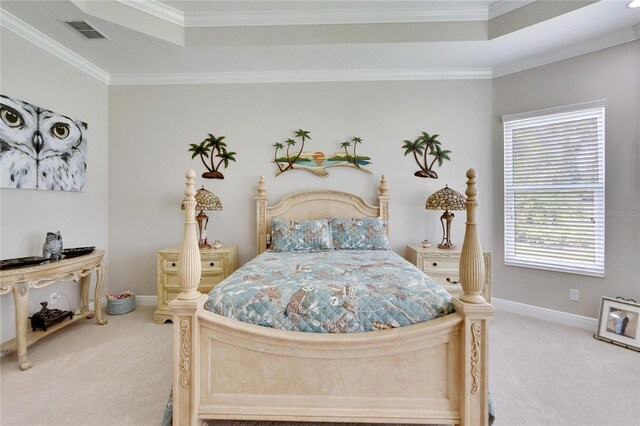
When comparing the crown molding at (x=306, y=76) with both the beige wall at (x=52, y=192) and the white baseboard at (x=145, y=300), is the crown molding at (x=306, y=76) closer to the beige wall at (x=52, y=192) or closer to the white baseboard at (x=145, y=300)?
the beige wall at (x=52, y=192)

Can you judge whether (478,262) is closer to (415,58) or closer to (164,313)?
(415,58)

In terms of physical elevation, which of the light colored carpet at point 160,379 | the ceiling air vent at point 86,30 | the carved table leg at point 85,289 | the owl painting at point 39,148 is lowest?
the light colored carpet at point 160,379

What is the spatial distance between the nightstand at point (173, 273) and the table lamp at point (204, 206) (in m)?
0.26

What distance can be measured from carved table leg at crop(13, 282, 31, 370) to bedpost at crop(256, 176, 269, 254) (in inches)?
76.9

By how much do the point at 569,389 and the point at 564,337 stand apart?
95cm

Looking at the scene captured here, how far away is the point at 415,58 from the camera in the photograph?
299 cm

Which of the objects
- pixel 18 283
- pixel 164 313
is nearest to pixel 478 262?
pixel 164 313

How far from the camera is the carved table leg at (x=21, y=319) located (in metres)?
1.97

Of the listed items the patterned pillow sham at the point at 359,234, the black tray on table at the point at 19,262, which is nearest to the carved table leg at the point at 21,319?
the black tray on table at the point at 19,262

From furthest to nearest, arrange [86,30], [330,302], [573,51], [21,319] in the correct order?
[573,51]
[86,30]
[21,319]
[330,302]

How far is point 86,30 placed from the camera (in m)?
2.49

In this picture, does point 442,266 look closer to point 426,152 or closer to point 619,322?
point 426,152

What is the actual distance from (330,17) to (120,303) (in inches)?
154

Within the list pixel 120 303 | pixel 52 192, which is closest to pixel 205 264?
pixel 120 303
